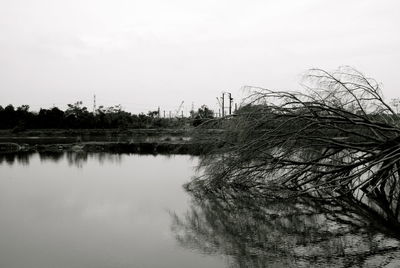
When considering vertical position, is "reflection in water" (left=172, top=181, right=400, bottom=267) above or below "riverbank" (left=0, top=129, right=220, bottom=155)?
below

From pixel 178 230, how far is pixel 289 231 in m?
1.90

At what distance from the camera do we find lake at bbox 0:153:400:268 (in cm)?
627

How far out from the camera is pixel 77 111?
222 ft

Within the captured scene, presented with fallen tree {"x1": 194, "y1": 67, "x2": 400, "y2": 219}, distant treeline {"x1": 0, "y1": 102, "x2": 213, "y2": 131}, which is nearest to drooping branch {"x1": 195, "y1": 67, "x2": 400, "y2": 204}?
fallen tree {"x1": 194, "y1": 67, "x2": 400, "y2": 219}

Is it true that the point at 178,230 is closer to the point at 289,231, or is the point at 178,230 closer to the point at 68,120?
the point at 289,231

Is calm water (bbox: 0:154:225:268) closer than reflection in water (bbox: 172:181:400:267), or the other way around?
reflection in water (bbox: 172:181:400:267)

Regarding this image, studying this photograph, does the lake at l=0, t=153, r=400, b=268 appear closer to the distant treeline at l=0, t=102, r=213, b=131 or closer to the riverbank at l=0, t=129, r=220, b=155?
the riverbank at l=0, t=129, r=220, b=155

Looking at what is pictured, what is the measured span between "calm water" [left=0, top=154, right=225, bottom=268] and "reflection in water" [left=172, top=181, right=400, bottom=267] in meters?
0.48

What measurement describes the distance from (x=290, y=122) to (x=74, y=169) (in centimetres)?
1013

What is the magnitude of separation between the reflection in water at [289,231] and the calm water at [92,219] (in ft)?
1.56

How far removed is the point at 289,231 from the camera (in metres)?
7.78

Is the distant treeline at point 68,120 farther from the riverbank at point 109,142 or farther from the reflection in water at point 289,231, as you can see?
the reflection in water at point 289,231

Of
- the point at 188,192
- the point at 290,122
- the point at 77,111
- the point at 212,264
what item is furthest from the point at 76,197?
the point at 77,111

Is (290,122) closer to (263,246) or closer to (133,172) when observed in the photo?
(263,246)
